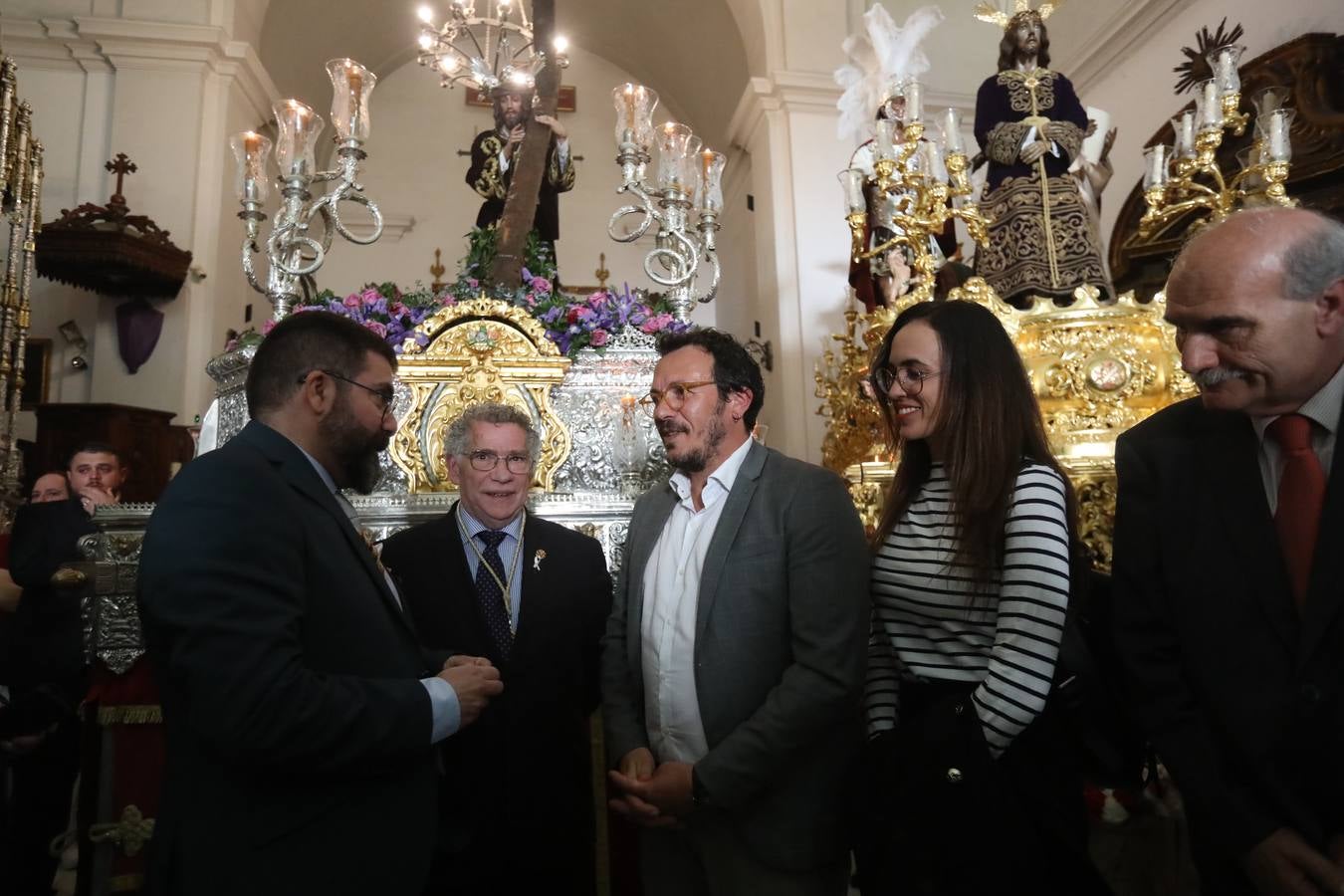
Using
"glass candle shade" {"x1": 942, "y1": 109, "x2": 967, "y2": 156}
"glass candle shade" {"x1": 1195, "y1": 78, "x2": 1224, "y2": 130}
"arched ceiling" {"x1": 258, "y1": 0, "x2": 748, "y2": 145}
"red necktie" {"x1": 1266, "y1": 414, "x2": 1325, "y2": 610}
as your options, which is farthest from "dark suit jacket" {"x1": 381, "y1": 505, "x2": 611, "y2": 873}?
"arched ceiling" {"x1": 258, "y1": 0, "x2": 748, "y2": 145}

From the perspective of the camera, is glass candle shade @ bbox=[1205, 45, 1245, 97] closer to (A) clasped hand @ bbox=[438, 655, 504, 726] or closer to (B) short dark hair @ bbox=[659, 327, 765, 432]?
(B) short dark hair @ bbox=[659, 327, 765, 432]

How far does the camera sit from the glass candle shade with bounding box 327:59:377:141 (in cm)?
370

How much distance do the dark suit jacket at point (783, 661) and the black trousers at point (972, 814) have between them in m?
0.17

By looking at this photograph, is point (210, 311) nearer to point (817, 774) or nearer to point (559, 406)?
point (559, 406)

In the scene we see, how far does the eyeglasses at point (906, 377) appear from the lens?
1.69m

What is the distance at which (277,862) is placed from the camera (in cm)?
133

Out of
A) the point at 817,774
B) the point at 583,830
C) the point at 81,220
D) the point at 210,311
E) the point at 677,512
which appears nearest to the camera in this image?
the point at 817,774

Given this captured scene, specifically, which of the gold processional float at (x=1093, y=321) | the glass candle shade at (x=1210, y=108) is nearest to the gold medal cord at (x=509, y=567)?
the gold processional float at (x=1093, y=321)

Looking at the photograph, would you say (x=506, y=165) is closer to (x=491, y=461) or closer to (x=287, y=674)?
(x=491, y=461)

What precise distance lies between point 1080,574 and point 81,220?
795cm

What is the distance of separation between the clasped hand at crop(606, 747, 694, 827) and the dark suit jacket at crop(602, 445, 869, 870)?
0.06 m

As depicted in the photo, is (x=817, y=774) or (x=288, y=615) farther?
(x=817, y=774)

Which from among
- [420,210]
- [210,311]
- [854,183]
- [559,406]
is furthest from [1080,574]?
[420,210]

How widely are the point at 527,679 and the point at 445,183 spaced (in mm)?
11644
